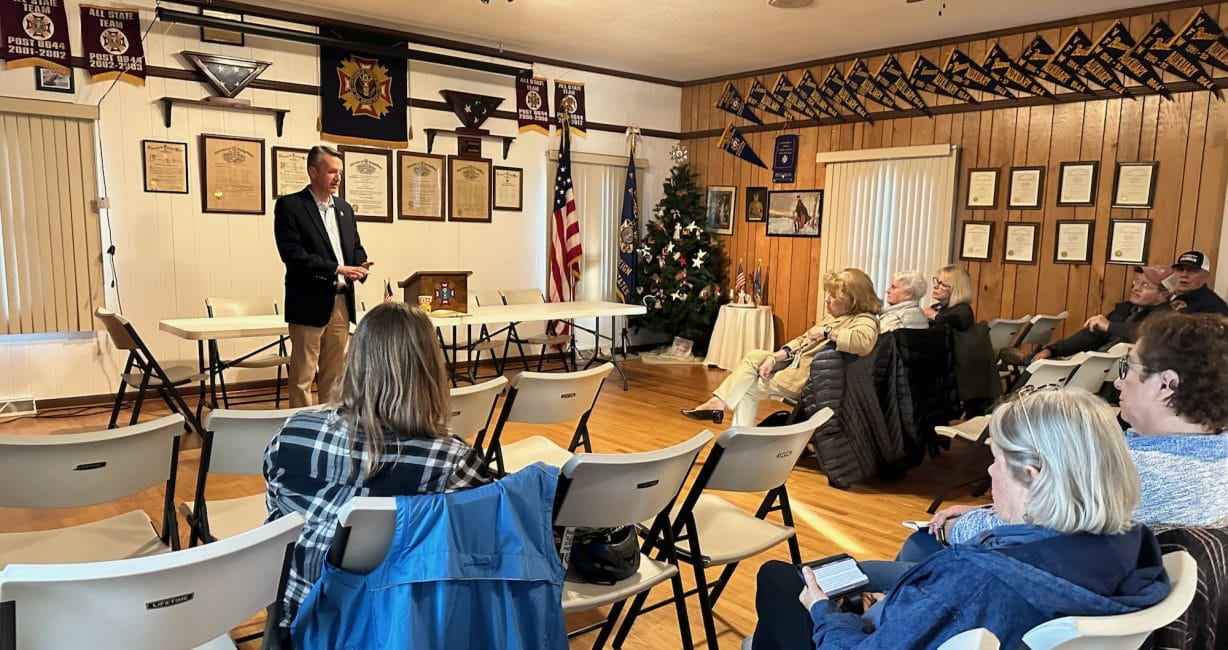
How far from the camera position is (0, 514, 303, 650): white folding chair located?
1.22m

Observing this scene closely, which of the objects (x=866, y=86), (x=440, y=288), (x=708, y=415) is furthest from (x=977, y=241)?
(x=440, y=288)

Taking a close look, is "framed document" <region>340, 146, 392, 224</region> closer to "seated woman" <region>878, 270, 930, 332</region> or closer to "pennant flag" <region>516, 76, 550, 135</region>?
"pennant flag" <region>516, 76, 550, 135</region>

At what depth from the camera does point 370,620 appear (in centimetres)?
158

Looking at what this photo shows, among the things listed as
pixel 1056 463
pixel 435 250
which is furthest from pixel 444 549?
pixel 435 250

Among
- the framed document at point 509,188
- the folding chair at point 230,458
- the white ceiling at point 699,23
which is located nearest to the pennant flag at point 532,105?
the white ceiling at point 699,23

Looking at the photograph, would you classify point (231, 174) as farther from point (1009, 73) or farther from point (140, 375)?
point (1009, 73)

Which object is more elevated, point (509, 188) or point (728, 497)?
point (509, 188)

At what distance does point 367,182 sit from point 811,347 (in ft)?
13.5

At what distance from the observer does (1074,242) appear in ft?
19.7

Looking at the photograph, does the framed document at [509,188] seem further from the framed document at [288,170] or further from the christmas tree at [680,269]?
the framed document at [288,170]

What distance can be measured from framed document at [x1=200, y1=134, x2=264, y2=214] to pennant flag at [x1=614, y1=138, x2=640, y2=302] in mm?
3593

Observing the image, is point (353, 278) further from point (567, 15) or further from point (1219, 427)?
point (1219, 427)

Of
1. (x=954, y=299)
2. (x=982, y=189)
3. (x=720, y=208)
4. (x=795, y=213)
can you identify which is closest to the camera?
(x=954, y=299)

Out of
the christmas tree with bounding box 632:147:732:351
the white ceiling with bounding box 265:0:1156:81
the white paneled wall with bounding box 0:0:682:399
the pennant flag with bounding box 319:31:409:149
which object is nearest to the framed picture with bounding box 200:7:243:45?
the white paneled wall with bounding box 0:0:682:399
